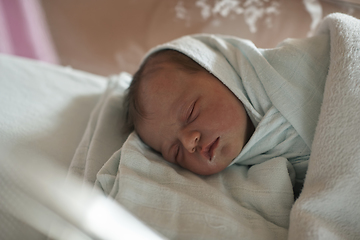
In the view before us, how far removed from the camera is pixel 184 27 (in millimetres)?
1156

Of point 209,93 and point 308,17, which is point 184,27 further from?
point 209,93

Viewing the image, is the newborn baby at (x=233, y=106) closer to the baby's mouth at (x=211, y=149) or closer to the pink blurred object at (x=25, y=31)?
the baby's mouth at (x=211, y=149)

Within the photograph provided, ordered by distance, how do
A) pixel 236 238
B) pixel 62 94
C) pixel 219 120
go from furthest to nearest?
pixel 62 94 < pixel 219 120 < pixel 236 238

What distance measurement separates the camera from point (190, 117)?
2.12 feet

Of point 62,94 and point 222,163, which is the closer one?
point 222,163

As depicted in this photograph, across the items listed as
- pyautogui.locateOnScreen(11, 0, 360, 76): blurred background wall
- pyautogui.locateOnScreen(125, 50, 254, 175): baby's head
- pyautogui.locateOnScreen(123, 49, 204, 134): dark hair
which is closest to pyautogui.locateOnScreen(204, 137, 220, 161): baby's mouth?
pyautogui.locateOnScreen(125, 50, 254, 175): baby's head

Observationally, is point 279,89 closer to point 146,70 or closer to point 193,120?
point 193,120

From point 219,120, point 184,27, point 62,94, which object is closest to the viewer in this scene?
point 219,120

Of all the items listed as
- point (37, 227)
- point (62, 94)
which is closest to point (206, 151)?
point (37, 227)

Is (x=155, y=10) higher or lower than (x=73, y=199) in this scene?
higher

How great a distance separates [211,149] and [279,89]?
214mm

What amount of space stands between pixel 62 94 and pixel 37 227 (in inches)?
21.6

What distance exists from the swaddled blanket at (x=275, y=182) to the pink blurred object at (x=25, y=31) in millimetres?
1029

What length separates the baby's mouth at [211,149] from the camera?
627 mm
